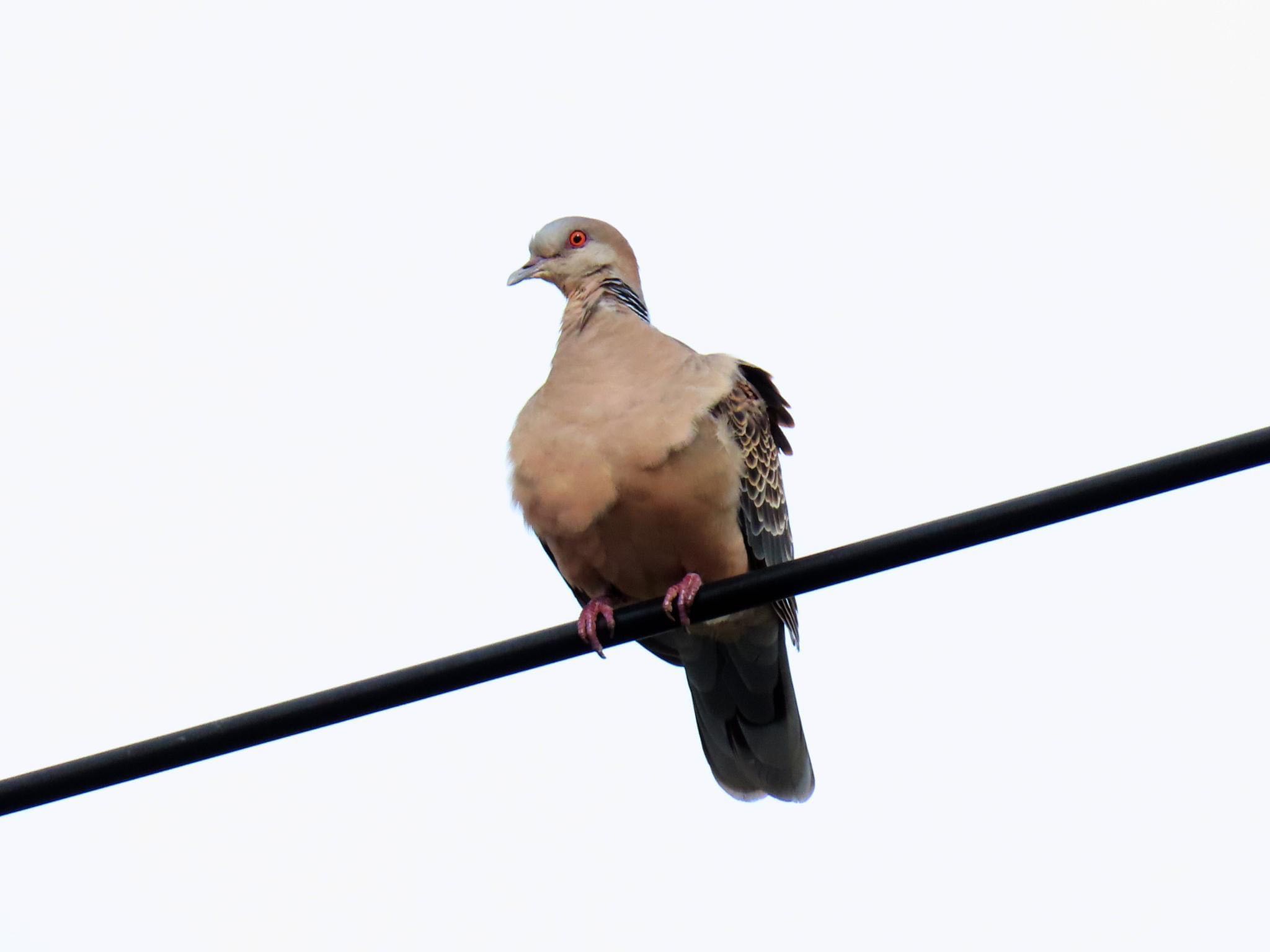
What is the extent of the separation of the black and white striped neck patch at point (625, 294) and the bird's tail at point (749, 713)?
1235 millimetres

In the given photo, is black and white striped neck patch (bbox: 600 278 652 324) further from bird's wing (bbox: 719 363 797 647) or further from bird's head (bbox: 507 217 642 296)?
bird's wing (bbox: 719 363 797 647)

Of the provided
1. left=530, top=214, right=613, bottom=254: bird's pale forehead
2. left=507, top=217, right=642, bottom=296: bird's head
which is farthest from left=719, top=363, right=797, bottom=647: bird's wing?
left=530, top=214, right=613, bottom=254: bird's pale forehead

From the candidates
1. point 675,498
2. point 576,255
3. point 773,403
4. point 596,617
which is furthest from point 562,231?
point 596,617

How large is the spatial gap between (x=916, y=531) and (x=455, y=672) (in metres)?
1.00

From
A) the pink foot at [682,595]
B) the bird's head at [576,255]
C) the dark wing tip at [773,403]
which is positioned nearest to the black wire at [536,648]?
the pink foot at [682,595]

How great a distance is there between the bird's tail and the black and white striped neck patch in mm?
1235

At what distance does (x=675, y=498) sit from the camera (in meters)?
4.79

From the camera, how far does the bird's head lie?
6.07 m

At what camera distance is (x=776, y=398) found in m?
5.61

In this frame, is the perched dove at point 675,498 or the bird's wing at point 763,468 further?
the bird's wing at point 763,468

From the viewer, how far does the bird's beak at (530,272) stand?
619 cm

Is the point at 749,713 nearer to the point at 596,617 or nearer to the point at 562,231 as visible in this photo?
the point at 596,617

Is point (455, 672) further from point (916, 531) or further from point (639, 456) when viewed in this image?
point (639, 456)

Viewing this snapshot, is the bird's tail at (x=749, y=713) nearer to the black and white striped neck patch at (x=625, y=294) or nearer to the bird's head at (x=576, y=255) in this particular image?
the black and white striped neck patch at (x=625, y=294)
